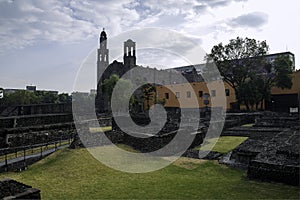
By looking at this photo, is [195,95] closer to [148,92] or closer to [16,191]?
[148,92]

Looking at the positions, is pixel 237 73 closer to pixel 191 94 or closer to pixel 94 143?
pixel 191 94

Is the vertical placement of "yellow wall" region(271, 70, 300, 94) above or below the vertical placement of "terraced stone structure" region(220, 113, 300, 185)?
above

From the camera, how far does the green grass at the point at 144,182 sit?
744 cm

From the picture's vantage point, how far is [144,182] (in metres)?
8.96

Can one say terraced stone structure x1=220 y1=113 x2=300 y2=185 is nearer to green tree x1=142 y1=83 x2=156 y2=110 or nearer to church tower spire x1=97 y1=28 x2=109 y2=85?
green tree x1=142 y1=83 x2=156 y2=110

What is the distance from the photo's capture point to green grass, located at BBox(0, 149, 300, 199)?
7438mm

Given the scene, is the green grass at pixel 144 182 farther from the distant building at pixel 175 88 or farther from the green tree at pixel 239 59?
the green tree at pixel 239 59

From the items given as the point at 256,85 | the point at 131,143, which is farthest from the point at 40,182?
the point at 256,85

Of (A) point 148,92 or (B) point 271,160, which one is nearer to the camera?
(B) point 271,160

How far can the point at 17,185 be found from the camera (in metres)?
6.32

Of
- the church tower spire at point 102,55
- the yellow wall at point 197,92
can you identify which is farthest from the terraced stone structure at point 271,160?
the church tower spire at point 102,55

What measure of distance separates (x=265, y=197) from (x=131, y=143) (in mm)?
9707

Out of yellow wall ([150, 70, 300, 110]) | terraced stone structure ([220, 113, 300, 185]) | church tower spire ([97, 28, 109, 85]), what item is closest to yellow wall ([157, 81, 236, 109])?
yellow wall ([150, 70, 300, 110])

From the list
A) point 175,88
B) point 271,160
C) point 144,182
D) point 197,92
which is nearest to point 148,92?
point 175,88
